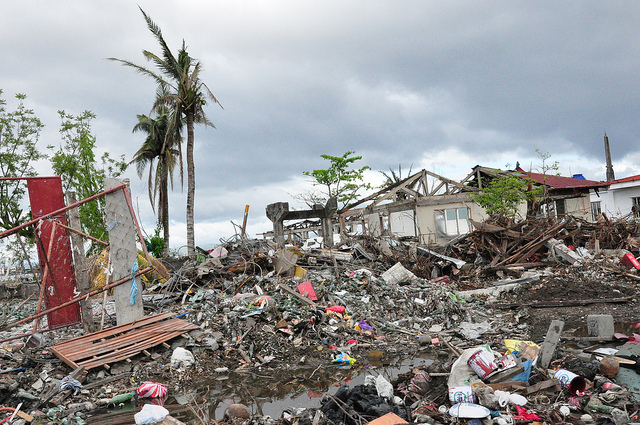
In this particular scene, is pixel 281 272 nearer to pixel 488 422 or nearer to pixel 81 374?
pixel 81 374

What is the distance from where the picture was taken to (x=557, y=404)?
4395mm

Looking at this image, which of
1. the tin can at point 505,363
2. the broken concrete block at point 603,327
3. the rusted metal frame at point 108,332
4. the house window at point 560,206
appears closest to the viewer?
the tin can at point 505,363

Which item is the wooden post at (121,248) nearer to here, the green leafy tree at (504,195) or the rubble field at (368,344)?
the rubble field at (368,344)

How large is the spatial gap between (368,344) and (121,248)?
4.61 m

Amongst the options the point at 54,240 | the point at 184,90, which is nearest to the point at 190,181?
the point at 184,90

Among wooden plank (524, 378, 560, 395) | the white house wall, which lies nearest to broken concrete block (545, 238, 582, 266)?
the white house wall

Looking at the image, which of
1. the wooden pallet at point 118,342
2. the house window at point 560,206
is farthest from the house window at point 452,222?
the wooden pallet at point 118,342

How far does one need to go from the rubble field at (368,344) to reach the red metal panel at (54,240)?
728mm

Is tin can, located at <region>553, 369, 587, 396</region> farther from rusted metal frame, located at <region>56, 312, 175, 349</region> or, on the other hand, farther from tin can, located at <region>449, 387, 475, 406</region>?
rusted metal frame, located at <region>56, 312, 175, 349</region>

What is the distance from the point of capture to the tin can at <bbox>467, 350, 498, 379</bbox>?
4.96 m

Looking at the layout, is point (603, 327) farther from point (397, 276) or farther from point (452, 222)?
point (452, 222)

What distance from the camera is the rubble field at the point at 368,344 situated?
15.5ft

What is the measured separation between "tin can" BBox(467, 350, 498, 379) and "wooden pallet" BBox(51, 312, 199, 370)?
15.4 ft

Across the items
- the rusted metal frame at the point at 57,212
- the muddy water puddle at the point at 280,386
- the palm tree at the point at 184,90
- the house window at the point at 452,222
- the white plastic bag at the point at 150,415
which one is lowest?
the muddy water puddle at the point at 280,386
